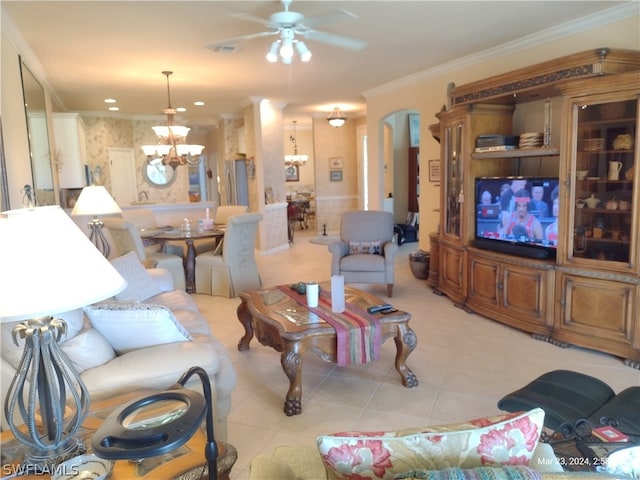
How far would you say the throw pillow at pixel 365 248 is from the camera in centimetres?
→ 555

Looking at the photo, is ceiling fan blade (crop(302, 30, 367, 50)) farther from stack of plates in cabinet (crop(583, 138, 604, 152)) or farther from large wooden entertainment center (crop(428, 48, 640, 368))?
stack of plates in cabinet (crop(583, 138, 604, 152))

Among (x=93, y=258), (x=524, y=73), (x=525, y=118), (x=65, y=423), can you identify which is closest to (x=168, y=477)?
(x=65, y=423)

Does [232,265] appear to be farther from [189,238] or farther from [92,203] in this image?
[92,203]

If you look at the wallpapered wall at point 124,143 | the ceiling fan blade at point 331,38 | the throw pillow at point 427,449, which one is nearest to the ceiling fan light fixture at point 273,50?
the ceiling fan blade at point 331,38

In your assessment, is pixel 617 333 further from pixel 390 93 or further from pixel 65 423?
pixel 390 93

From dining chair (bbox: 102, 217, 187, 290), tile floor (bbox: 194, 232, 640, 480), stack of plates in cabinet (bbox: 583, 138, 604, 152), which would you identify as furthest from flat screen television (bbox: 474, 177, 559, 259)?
dining chair (bbox: 102, 217, 187, 290)

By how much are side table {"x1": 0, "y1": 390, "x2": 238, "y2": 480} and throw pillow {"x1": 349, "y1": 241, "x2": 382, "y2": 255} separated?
4072mm

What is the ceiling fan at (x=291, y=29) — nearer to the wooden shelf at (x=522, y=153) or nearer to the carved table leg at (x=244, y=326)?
the wooden shelf at (x=522, y=153)

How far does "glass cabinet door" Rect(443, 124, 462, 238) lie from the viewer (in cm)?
Answer: 482

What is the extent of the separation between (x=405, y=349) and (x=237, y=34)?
3.14m

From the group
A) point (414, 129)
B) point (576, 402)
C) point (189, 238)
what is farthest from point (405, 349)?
point (414, 129)

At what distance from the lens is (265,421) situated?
2.72 metres

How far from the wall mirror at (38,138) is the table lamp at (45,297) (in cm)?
370

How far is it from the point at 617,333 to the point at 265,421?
2.67 meters
